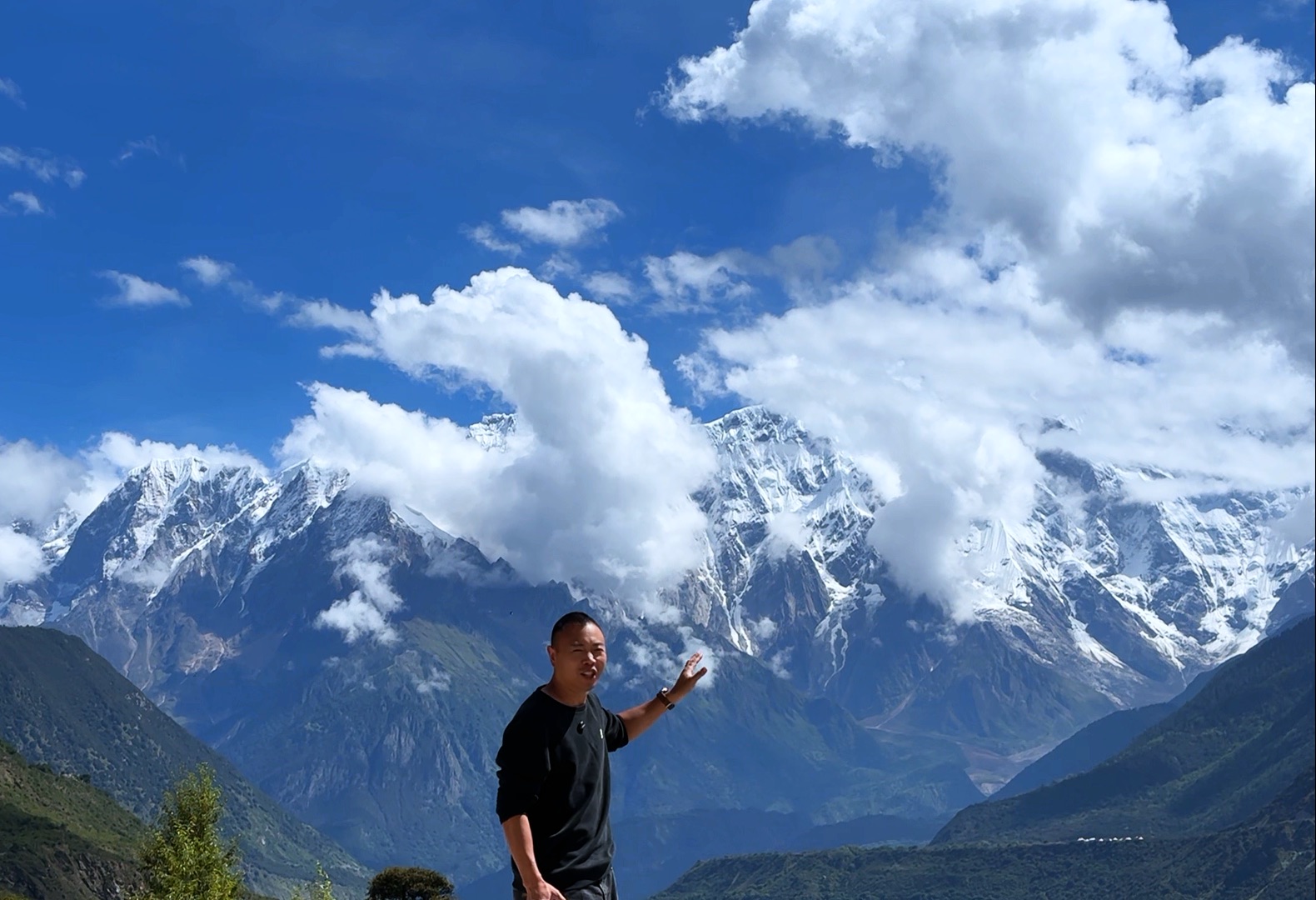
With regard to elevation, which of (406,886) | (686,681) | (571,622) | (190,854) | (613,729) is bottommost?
(613,729)

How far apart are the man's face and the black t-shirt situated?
0.31 meters

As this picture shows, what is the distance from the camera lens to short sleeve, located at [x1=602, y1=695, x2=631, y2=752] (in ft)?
48.0

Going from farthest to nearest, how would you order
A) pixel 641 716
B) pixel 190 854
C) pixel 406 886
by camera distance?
pixel 406 886, pixel 190 854, pixel 641 716

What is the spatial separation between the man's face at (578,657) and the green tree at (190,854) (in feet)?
97.3

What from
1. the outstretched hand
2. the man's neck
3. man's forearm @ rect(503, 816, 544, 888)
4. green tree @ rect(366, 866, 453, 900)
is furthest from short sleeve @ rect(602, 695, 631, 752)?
green tree @ rect(366, 866, 453, 900)

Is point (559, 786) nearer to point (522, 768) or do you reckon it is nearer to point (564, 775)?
point (564, 775)

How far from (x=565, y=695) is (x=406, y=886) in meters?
126

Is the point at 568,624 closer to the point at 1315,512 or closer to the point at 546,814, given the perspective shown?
the point at 546,814

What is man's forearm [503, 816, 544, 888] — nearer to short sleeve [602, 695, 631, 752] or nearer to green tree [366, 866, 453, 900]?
short sleeve [602, 695, 631, 752]

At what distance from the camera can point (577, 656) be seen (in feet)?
45.3

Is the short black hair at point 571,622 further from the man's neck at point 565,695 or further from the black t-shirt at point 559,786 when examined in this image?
the black t-shirt at point 559,786

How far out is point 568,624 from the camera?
14.1 metres

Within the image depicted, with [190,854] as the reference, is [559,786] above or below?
below

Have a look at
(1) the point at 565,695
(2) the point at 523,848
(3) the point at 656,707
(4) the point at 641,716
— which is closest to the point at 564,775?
(1) the point at 565,695
